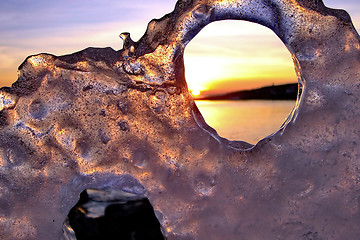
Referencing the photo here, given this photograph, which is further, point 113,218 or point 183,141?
point 113,218

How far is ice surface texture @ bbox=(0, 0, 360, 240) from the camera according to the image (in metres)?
1.30

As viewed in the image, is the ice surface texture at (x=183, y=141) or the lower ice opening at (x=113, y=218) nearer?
the ice surface texture at (x=183, y=141)

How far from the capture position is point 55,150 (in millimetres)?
1352

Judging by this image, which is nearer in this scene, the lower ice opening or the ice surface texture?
the ice surface texture

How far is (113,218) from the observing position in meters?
2.07

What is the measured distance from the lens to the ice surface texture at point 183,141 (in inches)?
51.2

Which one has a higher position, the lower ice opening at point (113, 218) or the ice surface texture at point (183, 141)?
the ice surface texture at point (183, 141)

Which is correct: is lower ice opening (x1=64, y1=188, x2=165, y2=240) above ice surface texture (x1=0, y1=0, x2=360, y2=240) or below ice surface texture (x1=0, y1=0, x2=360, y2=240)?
below

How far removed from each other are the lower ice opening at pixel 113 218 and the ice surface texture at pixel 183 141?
533 mm

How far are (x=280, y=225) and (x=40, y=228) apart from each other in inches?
27.1

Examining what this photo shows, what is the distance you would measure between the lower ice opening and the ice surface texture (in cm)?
53

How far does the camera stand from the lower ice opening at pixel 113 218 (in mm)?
1901

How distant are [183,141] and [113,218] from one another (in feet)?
2.84

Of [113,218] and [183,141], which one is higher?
[183,141]
